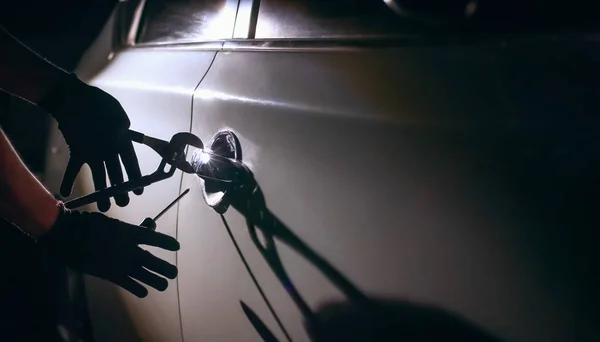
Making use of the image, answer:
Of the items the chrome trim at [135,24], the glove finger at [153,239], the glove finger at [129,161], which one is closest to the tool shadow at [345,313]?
the glove finger at [153,239]

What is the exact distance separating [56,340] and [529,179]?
201 cm

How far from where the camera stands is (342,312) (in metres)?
0.86

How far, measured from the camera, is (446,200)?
28.7 inches

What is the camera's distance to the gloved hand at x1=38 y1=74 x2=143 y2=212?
3.89 feet

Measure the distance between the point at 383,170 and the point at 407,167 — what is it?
0.04 m

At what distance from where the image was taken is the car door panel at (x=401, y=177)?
674 millimetres

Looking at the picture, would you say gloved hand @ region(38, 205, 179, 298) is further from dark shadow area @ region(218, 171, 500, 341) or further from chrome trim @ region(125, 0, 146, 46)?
chrome trim @ region(125, 0, 146, 46)

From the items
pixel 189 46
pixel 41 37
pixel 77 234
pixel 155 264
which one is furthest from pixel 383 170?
pixel 41 37

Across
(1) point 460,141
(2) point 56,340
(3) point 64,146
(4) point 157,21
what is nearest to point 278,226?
(1) point 460,141

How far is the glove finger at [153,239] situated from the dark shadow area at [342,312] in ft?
0.51

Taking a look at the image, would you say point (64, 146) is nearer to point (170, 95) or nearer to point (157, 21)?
point (157, 21)

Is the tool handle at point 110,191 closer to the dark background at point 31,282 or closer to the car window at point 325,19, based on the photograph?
the car window at point 325,19

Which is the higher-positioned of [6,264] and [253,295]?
[6,264]

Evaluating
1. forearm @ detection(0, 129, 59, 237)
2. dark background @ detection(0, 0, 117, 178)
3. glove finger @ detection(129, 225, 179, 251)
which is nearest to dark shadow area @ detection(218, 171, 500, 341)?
glove finger @ detection(129, 225, 179, 251)
